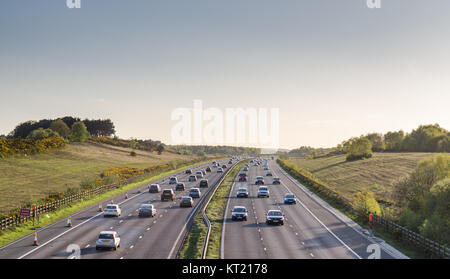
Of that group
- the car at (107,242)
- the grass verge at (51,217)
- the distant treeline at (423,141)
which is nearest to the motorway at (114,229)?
the car at (107,242)

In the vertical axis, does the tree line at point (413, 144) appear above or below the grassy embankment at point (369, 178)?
above

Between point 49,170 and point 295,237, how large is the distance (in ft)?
283

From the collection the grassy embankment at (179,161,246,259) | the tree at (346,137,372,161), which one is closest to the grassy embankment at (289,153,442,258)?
the grassy embankment at (179,161,246,259)

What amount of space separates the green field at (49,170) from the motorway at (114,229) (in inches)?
928

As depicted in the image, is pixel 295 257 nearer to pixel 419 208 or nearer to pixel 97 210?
pixel 419 208

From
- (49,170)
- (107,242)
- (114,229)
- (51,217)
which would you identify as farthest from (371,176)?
(107,242)

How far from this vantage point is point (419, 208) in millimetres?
41531

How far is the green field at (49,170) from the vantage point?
229ft

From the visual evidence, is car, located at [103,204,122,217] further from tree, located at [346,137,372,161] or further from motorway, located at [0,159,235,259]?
tree, located at [346,137,372,161]

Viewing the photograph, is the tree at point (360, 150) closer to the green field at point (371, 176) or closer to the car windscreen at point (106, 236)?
the green field at point (371, 176)

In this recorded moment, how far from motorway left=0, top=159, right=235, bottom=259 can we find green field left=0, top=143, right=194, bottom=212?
23.6 meters

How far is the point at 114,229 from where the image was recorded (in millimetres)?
33562
